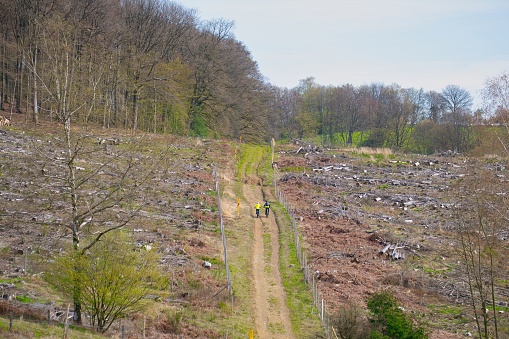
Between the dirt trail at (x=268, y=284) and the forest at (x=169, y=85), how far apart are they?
12.1 meters

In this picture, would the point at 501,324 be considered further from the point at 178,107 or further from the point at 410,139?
the point at 410,139

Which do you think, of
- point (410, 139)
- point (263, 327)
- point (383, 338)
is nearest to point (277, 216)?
point (263, 327)

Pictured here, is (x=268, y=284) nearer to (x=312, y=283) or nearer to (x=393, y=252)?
(x=312, y=283)

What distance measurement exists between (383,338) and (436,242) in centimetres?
1807

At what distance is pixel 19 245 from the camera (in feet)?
88.0

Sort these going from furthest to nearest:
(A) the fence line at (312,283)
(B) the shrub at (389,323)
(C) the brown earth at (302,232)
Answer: (C) the brown earth at (302,232), (A) the fence line at (312,283), (B) the shrub at (389,323)

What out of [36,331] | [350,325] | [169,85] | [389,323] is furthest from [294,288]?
[169,85]

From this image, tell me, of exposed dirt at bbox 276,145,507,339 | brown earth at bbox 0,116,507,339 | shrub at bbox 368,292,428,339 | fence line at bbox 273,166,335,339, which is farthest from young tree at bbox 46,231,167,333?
exposed dirt at bbox 276,145,507,339

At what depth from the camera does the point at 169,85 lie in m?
65.9

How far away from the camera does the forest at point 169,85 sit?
37688mm

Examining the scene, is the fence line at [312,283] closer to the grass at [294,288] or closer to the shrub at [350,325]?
the grass at [294,288]

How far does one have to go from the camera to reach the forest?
3769 cm

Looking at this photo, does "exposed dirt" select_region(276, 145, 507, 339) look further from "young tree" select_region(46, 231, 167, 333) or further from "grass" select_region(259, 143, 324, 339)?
"young tree" select_region(46, 231, 167, 333)

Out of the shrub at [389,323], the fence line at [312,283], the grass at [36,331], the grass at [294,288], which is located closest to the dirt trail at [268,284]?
the grass at [294,288]
